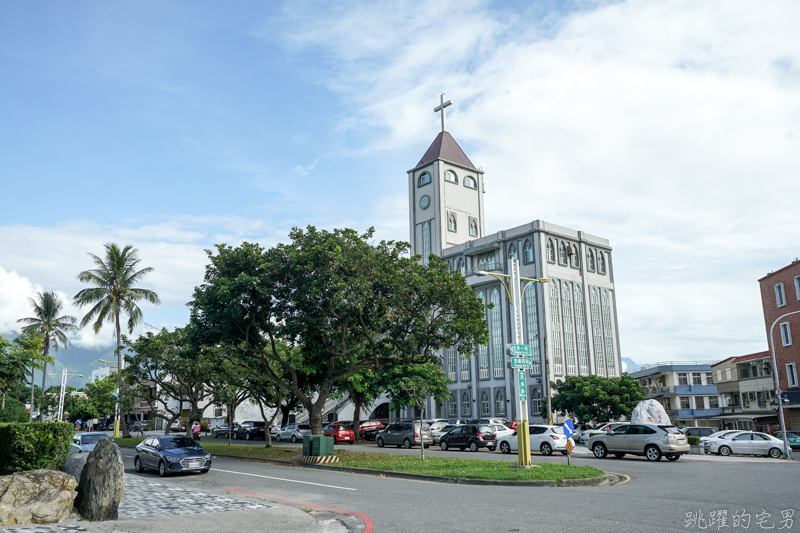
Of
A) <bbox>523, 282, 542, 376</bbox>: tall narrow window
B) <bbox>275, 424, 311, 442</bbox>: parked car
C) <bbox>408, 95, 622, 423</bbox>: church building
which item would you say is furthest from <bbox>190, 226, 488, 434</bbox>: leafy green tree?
<bbox>523, 282, 542, 376</bbox>: tall narrow window

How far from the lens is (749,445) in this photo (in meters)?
29.7

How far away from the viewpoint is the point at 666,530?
9.40 meters

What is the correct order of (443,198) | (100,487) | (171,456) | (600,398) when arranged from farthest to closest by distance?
(443,198)
(600,398)
(171,456)
(100,487)

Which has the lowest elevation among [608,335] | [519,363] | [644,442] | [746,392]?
[644,442]

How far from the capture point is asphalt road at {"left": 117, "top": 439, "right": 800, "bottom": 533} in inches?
406

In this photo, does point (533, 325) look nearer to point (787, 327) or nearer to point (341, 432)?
point (787, 327)

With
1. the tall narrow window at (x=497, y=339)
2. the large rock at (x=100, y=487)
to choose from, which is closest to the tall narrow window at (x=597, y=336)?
the tall narrow window at (x=497, y=339)

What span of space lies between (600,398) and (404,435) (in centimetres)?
1760

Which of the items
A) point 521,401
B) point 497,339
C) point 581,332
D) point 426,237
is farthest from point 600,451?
point 426,237

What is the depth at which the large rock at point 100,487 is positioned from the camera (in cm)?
1074

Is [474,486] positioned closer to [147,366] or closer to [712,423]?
[147,366]

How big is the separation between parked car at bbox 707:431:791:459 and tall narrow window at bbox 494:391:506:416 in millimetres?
32079

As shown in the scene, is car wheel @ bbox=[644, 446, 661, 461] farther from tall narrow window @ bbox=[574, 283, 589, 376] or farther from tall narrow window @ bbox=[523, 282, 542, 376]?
tall narrow window @ bbox=[574, 283, 589, 376]

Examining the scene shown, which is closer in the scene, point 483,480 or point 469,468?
point 483,480
